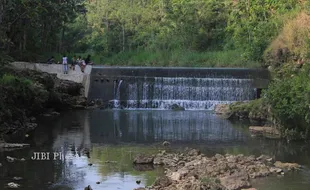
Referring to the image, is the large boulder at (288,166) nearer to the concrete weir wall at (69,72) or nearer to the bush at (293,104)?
the bush at (293,104)

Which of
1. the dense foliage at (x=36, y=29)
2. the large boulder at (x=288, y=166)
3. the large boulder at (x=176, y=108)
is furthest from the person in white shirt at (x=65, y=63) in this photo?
the large boulder at (x=288, y=166)

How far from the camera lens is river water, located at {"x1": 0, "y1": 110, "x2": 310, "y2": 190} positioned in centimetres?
1180

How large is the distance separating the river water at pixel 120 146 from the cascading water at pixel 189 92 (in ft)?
5.79

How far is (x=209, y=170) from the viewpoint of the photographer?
1196 cm

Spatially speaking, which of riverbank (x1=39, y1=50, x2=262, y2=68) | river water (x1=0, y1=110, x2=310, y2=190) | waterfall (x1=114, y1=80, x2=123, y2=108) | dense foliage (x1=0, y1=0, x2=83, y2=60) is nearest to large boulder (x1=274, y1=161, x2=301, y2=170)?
river water (x1=0, y1=110, x2=310, y2=190)

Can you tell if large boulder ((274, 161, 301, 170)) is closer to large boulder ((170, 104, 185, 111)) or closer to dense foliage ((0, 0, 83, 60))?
large boulder ((170, 104, 185, 111))

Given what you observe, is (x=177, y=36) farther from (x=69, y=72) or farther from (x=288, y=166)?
(x=288, y=166)

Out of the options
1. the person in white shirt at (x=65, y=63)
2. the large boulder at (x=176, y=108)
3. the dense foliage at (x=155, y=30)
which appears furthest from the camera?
the dense foliage at (x=155, y=30)

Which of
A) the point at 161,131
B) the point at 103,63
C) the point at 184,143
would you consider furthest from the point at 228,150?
the point at 103,63

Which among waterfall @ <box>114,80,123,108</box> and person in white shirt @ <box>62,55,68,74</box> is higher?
person in white shirt @ <box>62,55,68,74</box>

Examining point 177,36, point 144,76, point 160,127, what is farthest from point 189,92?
point 177,36

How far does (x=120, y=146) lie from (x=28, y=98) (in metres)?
6.46

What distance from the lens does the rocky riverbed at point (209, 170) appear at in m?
10.8

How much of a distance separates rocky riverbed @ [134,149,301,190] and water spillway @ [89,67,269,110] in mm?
12451
